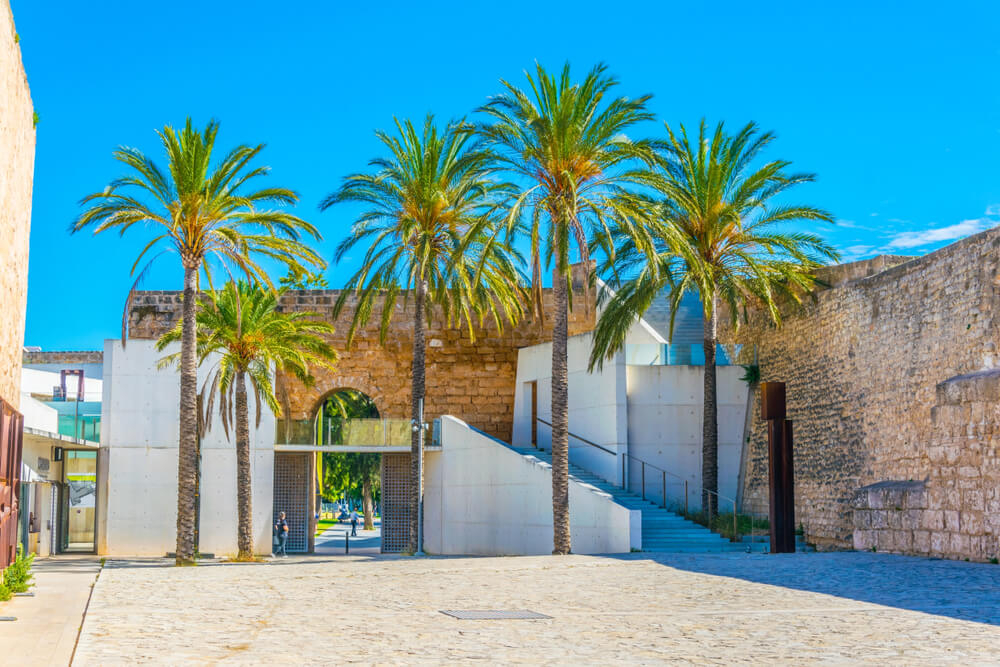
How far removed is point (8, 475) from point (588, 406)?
16737 millimetres

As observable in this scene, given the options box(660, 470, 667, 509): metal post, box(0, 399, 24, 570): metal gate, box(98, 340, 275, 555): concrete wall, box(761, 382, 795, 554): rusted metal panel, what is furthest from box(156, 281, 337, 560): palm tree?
box(761, 382, 795, 554): rusted metal panel

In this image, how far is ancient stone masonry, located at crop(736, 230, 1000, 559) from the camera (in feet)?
51.4

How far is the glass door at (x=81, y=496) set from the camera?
115 ft

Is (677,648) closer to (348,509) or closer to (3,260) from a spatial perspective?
(3,260)

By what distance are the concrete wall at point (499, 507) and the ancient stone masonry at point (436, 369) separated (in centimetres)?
332

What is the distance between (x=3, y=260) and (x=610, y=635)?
7652 millimetres

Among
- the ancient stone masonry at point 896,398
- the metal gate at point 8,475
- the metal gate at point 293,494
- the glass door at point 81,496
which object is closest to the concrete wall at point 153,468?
the metal gate at point 293,494

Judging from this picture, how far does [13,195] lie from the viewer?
12391 millimetres

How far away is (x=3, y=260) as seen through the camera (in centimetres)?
1170

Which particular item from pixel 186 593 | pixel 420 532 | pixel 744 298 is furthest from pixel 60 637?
pixel 744 298

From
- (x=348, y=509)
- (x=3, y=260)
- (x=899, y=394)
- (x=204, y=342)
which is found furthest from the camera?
(x=348, y=509)

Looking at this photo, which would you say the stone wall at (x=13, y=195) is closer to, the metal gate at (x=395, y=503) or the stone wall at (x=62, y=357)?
the metal gate at (x=395, y=503)

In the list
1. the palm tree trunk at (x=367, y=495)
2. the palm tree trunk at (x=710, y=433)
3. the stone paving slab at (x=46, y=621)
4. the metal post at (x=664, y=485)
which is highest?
the palm tree trunk at (x=710, y=433)

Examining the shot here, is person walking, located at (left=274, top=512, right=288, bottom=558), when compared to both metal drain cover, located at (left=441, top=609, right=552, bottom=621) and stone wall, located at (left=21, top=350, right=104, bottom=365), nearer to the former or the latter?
Result: metal drain cover, located at (left=441, top=609, right=552, bottom=621)
